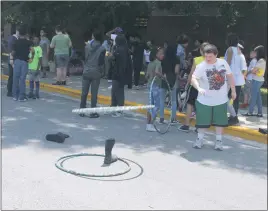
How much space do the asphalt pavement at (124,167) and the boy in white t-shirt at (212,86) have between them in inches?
21.4

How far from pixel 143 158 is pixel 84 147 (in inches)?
40.8

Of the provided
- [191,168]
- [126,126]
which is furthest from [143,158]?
[126,126]

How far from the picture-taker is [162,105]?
8.22 m

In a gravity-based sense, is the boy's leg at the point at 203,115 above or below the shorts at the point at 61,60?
below

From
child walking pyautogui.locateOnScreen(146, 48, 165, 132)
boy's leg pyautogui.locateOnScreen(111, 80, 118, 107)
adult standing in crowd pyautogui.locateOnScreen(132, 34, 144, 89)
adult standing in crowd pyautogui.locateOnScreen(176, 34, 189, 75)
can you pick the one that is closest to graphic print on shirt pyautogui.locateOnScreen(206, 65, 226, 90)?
child walking pyautogui.locateOnScreen(146, 48, 165, 132)

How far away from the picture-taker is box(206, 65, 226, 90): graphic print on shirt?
6.40 metres

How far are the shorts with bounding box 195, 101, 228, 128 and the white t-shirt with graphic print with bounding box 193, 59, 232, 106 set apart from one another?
104mm

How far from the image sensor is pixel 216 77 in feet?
21.0

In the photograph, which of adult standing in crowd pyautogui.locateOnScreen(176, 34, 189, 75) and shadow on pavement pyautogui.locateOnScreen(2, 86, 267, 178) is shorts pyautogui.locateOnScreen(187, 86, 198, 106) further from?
adult standing in crowd pyautogui.locateOnScreen(176, 34, 189, 75)

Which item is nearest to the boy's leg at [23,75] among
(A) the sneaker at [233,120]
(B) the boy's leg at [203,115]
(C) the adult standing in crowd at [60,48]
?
(C) the adult standing in crowd at [60,48]

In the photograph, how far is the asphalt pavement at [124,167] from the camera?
183 inches

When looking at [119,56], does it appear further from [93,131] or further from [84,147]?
[84,147]

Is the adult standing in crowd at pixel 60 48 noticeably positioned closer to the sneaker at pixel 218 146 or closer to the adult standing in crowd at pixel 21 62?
the adult standing in crowd at pixel 21 62

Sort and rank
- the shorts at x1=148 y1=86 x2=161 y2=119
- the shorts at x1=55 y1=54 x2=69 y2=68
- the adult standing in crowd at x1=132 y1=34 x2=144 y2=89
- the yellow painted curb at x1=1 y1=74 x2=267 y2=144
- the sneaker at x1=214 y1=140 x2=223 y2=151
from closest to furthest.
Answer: the sneaker at x1=214 y1=140 x2=223 y2=151 → the yellow painted curb at x1=1 y1=74 x2=267 y2=144 → the shorts at x1=148 y1=86 x2=161 y2=119 → the shorts at x1=55 y1=54 x2=69 y2=68 → the adult standing in crowd at x1=132 y1=34 x2=144 y2=89
